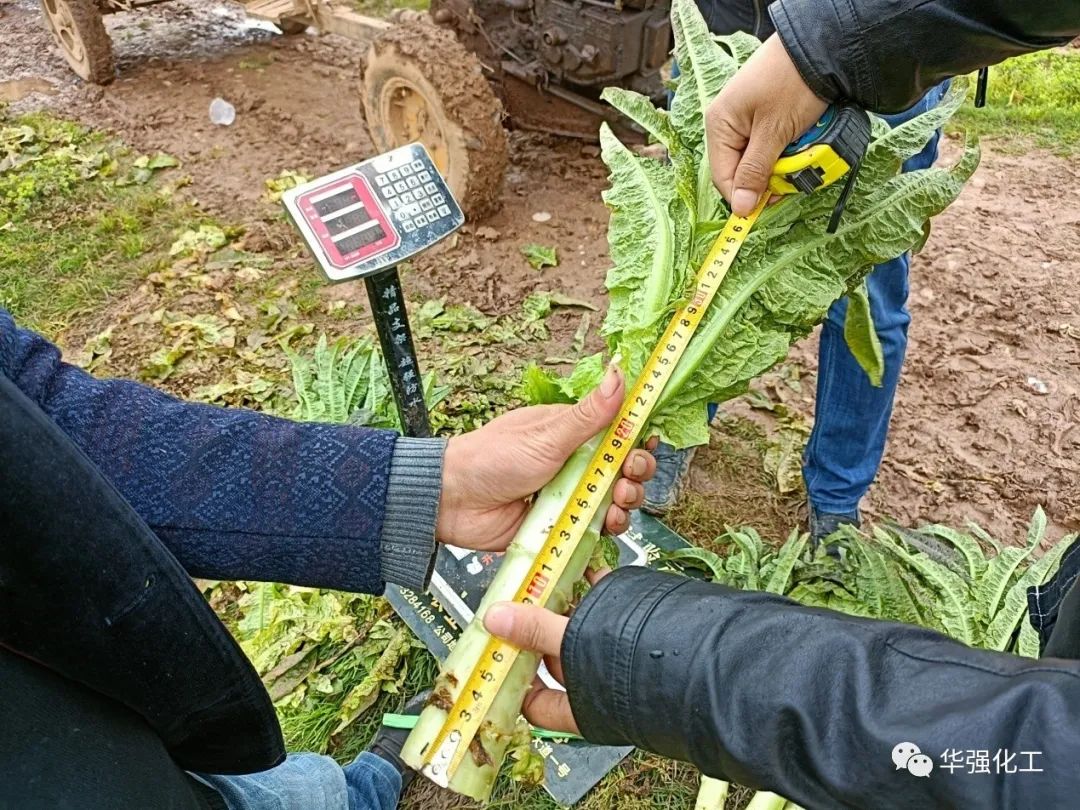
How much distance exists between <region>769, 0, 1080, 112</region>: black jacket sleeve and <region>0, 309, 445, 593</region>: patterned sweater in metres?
1.33

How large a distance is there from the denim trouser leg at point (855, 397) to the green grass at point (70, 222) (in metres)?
4.54

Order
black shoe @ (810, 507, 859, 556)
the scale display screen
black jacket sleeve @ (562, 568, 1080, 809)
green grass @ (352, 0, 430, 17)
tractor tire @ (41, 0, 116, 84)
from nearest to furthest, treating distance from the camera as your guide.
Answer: black jacket sleeve @ (562, 568, 1080, 809) < the scale display screen < black shoe @ (810, 507, 859, 556) < tractor tire @ (41, 0, 116, 84) < green grass @ (352, 0, 430, 17)

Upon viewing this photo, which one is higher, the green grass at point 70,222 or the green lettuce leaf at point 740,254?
the green lettuce leaf at point 740,254

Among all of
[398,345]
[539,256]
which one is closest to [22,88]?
[539,256]

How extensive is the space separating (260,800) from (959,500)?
3.32 metres

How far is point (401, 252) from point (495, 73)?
148 inches

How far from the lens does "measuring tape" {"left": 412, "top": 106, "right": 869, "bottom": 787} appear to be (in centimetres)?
173

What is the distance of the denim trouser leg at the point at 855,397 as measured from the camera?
2.79 metres

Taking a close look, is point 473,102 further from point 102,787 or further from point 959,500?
point 102,787

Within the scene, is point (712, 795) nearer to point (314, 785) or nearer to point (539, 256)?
point (314, 785)

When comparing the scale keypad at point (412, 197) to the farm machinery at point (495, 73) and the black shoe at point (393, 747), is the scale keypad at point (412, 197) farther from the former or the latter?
the farm machinery at point (495, 73)

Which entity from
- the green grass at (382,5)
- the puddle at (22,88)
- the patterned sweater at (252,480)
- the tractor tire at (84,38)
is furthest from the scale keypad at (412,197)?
the green grass at (382,5)

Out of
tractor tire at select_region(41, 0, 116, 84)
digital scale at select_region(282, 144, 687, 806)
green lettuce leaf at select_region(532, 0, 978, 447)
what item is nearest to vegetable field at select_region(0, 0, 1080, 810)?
green lettuce leaf at select_region(532, 0, 978, 447)

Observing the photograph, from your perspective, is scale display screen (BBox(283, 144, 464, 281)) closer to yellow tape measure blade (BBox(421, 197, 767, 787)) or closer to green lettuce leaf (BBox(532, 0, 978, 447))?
green lettuce leaf (BBox(532, 0, 978, 447))
